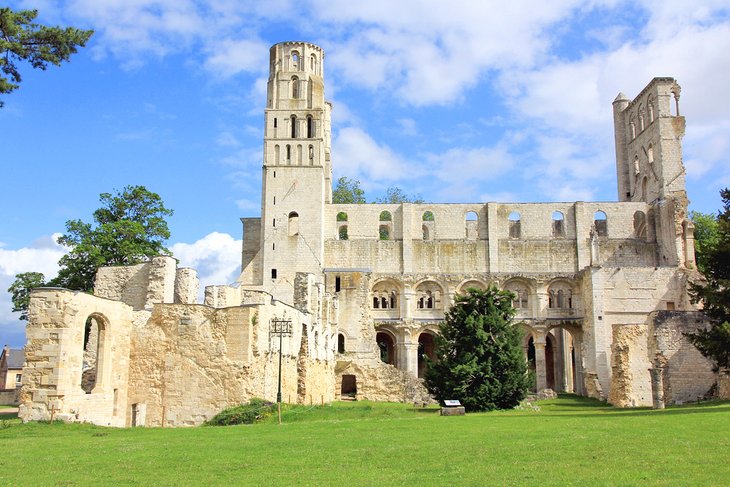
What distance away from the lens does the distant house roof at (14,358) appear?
56656 mm

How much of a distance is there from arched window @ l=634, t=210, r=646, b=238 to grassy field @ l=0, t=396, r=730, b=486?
124ft

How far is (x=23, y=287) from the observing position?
132 feet

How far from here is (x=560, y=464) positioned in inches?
459

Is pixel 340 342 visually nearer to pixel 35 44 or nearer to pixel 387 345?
pixel 387 345

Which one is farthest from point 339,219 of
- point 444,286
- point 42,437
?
point 42,437

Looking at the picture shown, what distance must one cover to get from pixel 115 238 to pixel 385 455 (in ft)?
100

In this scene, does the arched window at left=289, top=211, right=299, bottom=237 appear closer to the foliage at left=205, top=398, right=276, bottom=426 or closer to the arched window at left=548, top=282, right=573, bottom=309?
the arched window at left=548, top=282, right=573, bottom=309

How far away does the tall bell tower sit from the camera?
2004 inches

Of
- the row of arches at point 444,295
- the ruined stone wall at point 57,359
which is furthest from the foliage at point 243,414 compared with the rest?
the row of arches at point 444,295

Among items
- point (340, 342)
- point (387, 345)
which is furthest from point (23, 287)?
point (387, 345)

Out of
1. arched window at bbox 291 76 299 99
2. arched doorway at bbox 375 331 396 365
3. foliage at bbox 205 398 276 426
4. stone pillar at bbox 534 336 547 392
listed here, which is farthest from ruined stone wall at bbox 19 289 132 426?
arched window at bbox 291 76 299 99

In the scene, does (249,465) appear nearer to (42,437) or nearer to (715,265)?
(42,437)

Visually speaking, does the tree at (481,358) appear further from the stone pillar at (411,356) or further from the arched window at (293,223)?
the arched window at (293,223)

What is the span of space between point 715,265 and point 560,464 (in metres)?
16.4
